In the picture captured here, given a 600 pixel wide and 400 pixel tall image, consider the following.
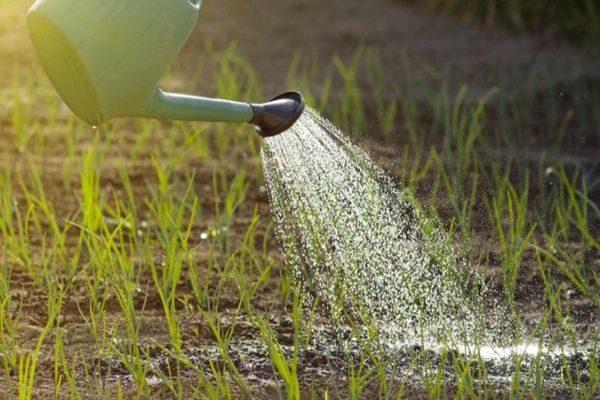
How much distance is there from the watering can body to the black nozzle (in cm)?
9

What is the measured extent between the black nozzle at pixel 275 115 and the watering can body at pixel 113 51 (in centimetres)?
9

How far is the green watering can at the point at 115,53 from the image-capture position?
229 centimetres

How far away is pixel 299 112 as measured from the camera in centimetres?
255

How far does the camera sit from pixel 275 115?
252 centimetres

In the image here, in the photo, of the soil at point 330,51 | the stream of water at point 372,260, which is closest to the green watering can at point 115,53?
the stream of water at point 372,260

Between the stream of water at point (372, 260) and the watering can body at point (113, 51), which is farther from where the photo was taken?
the stream of water at point (372, 260)

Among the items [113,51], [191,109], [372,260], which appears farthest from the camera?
[372,260]

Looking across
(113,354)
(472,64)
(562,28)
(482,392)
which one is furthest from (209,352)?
(562,28)

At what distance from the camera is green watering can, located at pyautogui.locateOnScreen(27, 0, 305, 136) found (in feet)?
7.53

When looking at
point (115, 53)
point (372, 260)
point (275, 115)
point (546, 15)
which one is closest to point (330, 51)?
point (546, 15)

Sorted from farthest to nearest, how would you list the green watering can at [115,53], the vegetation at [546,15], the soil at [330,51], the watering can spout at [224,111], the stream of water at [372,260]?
the vegetation at [546,15] → the soil at [330,51] → the stream of water at [372,260] → the watering can spout at [224,111] → the green watering can at [115,53]

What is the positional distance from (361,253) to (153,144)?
4.54ft

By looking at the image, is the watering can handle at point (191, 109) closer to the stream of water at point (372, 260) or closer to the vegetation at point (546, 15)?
the stream of water at point (372, 260)

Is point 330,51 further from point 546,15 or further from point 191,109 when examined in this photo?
point 191,109
